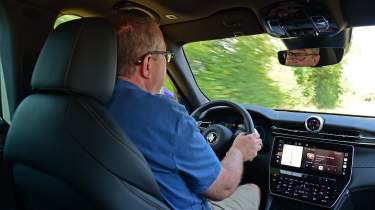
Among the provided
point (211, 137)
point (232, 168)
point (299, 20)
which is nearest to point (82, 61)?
point (232, 168)

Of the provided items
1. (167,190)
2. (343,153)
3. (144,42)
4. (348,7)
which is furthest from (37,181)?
(348,7)

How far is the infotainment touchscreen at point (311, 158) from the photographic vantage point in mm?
3102

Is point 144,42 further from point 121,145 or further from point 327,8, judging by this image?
point 327,8

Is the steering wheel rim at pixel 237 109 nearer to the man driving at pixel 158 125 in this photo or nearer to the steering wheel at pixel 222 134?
the steering wheel at pixel 222 134

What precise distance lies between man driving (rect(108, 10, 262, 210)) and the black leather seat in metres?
0.11

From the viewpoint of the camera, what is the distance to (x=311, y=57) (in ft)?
11.7

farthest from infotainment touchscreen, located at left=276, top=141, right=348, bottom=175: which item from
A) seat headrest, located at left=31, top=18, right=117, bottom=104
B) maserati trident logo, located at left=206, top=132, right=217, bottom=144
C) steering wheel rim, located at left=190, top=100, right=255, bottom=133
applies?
seat headrest, located at left=31, top=18, right=117, bottom=104

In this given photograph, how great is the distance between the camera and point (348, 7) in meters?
3.01

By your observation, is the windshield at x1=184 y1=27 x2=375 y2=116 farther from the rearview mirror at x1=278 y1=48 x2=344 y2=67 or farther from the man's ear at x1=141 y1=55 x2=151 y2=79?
the man's ear at x1=141 y1=55 x2=151 y2=79

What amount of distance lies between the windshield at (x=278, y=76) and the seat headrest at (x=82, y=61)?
2.01m

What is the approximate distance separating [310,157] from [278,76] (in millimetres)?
998

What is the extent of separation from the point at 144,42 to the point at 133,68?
5.1 inches

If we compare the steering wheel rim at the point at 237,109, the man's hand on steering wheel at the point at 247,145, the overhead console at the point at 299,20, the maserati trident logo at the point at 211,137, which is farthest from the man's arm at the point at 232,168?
the overhead console at the point at 299,20

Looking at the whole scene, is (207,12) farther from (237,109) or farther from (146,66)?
(146,66)
